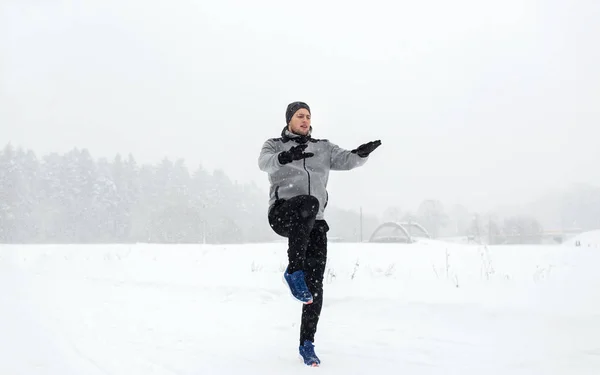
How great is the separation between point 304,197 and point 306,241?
0.30 meters

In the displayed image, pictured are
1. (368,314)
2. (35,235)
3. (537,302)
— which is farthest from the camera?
(35,235)

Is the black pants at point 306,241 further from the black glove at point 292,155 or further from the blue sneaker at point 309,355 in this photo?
the black glove at point 292,155

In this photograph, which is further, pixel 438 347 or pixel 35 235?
pixel 35 235

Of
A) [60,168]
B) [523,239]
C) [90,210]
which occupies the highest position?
[60,168]

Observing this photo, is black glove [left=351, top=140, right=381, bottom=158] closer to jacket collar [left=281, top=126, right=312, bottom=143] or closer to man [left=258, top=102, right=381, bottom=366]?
man [left=258, top=102, right=381, bottom=366]

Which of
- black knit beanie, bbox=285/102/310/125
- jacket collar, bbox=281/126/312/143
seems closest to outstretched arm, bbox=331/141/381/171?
jacket collar, bbox=281/126/312/143

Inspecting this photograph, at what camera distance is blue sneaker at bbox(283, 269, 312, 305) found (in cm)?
279

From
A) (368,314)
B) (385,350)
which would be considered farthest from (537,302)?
(385,350)

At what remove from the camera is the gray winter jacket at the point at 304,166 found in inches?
120

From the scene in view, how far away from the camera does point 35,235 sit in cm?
4875

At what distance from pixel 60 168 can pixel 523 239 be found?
71.2m

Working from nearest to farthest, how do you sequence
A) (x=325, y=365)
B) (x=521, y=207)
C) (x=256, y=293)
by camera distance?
(x=325, y=365), (x=256, y=293), (x=521, y=207)

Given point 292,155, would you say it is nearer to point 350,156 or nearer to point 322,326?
point 350,156

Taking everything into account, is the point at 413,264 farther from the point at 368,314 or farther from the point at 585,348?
the point at 585,348
